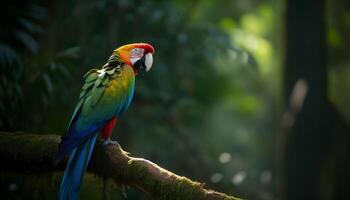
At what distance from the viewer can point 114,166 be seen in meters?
3.38

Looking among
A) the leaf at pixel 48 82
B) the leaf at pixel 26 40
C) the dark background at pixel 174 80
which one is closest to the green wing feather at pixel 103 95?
the leaf at pixel 48 82

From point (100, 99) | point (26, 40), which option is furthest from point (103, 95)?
point (26, 40)

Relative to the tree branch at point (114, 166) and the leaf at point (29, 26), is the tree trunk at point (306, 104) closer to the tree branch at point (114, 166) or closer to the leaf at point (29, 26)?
the leaf at point (29, 26)

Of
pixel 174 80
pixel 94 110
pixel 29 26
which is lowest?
pixel 174 80

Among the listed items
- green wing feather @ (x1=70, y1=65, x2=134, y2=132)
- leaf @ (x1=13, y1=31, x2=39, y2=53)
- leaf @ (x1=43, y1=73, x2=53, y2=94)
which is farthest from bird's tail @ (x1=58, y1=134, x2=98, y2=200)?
leaf @ (x1=13, y1=31, x2=39, y2=53)

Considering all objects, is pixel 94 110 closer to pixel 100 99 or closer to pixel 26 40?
pixel 100 99

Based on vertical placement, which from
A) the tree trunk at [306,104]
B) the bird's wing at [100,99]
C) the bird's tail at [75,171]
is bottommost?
the tree trunk at [306,104]


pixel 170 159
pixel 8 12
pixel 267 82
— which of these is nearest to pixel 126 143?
pixel 170 159

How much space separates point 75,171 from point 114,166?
22cm

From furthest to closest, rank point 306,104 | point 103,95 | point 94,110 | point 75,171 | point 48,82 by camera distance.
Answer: point 306,104, point 48,82, point 103,95, point 94,110, point 75,171

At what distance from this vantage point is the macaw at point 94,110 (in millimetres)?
3318

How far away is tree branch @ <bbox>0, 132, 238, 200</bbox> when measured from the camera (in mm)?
3100

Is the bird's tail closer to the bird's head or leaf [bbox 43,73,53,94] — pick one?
the bird's head

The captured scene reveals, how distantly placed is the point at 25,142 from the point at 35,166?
16 centimetres
